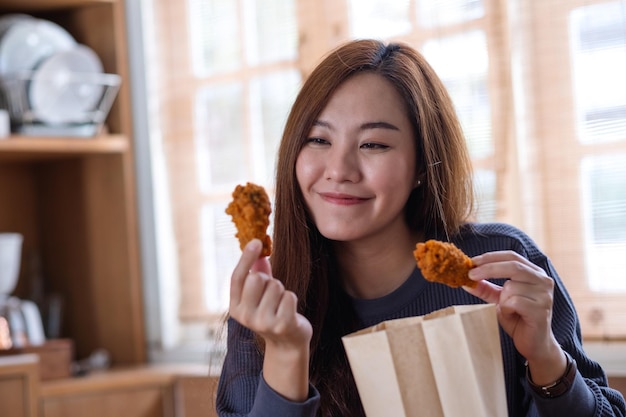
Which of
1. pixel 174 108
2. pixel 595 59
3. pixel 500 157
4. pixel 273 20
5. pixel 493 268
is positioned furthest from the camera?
pixel 174 108

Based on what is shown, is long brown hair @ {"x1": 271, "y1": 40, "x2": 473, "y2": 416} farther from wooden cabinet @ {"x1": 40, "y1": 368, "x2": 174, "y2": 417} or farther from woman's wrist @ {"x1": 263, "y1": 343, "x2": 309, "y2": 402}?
wooden cabinet @ {"x1": 40, "y1": 368, "x2": 174, "y2": 417}

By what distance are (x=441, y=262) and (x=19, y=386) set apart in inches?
57.4

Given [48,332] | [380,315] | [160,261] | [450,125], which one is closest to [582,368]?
[380,315]

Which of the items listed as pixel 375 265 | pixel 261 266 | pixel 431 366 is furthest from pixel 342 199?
pixel 431 366

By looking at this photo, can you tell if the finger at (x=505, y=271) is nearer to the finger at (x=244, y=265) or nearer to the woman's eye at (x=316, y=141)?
the finger at (x=244, y=265)

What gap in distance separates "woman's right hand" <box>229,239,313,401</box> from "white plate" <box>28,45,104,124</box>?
1.61 metres

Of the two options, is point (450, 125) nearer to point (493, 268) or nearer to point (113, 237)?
point (493, 268)

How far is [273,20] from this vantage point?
8.48 ft

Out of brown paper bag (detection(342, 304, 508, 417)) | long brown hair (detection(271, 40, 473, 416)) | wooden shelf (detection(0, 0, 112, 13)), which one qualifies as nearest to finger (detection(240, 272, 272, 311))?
brown paper bag (detection(342, 304, 508, 417))

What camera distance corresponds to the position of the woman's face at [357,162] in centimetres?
145

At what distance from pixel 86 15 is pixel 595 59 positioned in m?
1.61

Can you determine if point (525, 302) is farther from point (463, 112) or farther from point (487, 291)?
point (463, 112)

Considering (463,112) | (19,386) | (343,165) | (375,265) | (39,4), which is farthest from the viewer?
(39,4)

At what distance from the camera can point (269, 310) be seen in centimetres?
113
